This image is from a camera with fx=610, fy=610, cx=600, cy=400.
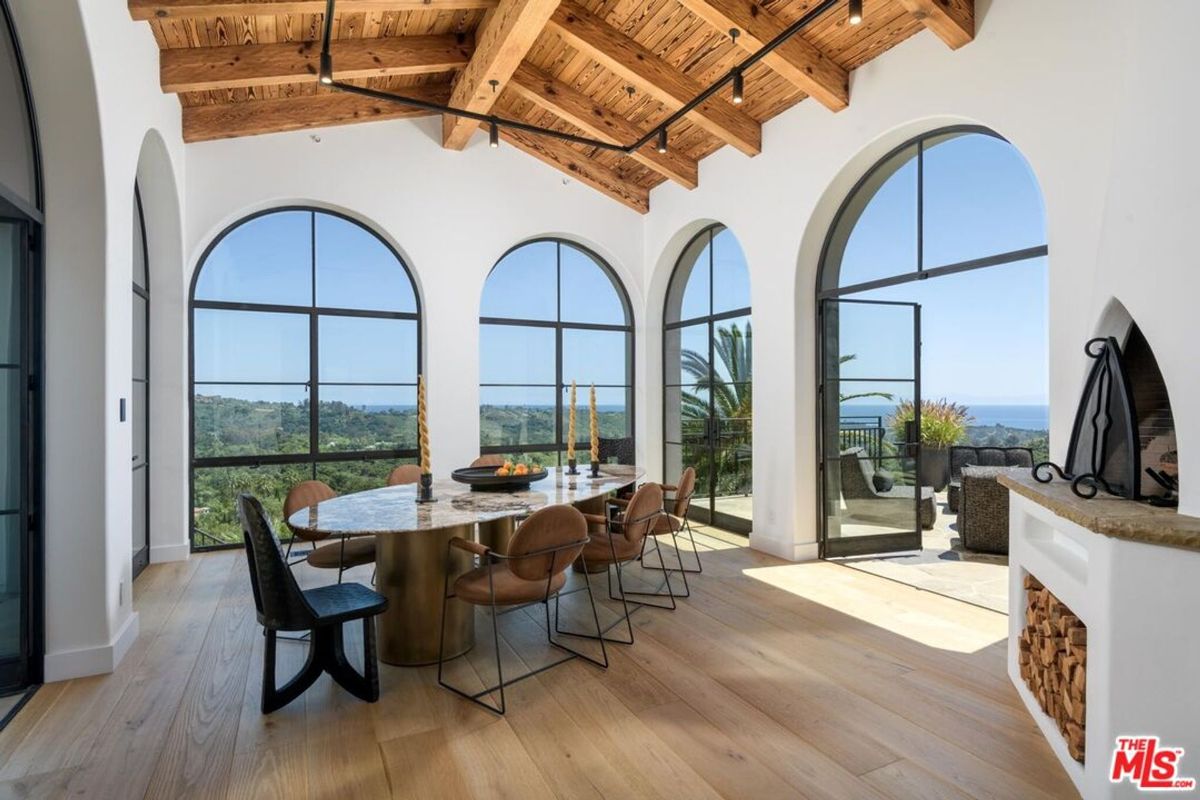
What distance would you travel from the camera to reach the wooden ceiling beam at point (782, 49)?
146 inches

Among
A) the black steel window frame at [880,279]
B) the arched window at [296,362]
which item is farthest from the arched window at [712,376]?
the arched window at [296,362]

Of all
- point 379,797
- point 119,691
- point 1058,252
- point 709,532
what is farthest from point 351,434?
point 1058,252

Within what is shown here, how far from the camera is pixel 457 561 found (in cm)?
313

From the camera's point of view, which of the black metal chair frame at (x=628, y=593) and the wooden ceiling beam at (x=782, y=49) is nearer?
the black metal chair frame at (x=628, y=593)

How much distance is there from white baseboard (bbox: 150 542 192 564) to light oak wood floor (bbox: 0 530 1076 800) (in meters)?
1.48

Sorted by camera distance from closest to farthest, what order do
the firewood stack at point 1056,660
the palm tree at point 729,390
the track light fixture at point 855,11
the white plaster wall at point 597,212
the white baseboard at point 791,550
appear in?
the firewood stack at point 1056,660 < the white plaster wall at point 597,212 < the track light fixture at point 855,11 < the white baseboard at point 791,550 < the palm tree at point 729,390

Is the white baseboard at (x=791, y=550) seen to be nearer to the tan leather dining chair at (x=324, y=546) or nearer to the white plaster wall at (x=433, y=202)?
the white plaster wall at (x=433, y=202)

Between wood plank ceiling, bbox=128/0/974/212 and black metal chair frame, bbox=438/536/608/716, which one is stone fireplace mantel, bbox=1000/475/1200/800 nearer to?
black metal chair frame, bbox=438/536/608/716

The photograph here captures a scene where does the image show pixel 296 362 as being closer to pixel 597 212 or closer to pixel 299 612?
pixel 597 212

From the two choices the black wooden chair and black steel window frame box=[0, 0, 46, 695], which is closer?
the black wooden chair

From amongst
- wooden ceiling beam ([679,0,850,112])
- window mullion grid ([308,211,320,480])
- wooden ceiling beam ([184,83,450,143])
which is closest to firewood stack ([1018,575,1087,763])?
wooden ceiling beam ([679,0,850,112])

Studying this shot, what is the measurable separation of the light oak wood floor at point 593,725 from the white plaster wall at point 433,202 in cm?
291

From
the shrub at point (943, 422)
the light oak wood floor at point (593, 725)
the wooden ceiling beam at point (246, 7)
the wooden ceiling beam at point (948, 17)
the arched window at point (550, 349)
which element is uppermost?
the wooden ceiling beam at point (246, 7)
